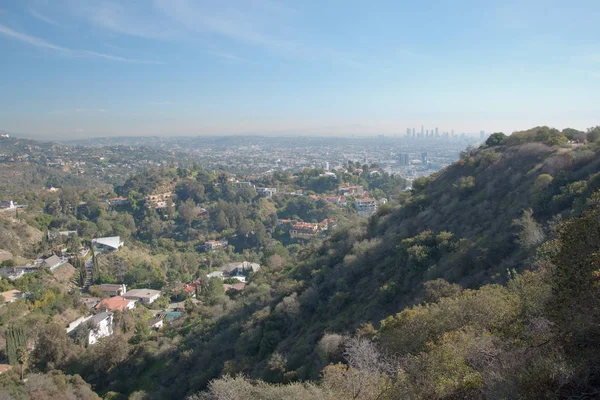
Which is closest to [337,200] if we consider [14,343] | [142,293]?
[142,293]

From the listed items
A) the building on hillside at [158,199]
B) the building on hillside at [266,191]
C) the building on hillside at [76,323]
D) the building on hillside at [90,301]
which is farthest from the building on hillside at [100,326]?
the building on hillside at [266,191]

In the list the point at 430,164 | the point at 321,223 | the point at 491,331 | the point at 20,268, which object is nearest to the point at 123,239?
the point at 20,268

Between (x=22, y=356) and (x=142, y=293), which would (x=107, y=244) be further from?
(x=22, y=356)

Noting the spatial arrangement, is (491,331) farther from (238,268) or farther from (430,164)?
(430,164)

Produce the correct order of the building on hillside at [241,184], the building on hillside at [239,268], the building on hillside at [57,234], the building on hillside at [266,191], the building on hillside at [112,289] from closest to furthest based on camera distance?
the building on hillside at [112,289] < the building on hillside at [239,268] < the building on hillside at [57,234] < the building on hillside at [266,191] < the building on hillside at [241,184]

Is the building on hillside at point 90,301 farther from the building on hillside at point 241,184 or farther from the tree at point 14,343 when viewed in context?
the building on hillside at point 241,184

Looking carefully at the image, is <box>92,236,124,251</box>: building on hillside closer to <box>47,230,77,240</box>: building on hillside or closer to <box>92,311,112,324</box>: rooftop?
<box>47,230,77,240</box>: building on hillside

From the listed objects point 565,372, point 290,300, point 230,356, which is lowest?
point 230,356
